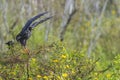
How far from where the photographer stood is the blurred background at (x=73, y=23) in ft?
34.2

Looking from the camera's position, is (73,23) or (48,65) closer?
(48,65)

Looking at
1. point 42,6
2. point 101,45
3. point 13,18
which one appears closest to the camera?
point 42,6

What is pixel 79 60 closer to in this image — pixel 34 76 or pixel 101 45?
pixel 34 76

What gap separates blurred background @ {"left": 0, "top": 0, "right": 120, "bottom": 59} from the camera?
34.2ft

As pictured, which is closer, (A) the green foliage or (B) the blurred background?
(A) the green foliage

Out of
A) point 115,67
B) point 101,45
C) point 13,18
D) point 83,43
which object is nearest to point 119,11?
point 101,45

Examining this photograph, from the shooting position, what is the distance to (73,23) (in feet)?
46.7

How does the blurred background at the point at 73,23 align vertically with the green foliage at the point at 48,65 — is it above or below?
above

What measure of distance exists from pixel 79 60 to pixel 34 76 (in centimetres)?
73

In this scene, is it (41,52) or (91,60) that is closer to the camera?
(41,52)

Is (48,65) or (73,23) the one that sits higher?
(73,23)

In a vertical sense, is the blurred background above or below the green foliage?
above

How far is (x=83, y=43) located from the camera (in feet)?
43.7

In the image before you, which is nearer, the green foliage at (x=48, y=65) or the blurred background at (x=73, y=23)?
the green foliage at (x=48, y=65)
